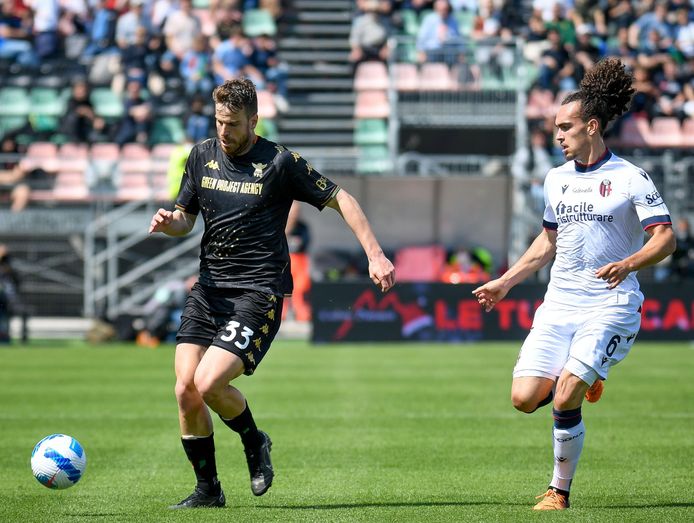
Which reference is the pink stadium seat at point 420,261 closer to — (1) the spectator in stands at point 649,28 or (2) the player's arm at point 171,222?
(1) the spectator in stands at point 649,28

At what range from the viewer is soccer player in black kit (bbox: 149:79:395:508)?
7.55 metres

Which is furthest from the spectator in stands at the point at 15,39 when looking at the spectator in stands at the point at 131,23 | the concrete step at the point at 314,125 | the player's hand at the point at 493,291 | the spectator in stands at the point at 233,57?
the player's hand at the point at 493,291

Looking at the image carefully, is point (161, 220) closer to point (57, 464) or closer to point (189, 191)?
point (189, 191)

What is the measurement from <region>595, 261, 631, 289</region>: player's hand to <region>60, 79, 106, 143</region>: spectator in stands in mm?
21580

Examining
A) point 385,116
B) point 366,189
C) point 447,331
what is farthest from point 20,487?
point 385,116

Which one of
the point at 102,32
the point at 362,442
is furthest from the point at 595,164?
the point at 102,32

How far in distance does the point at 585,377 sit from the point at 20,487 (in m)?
3.87

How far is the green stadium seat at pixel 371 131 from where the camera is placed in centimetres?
2791

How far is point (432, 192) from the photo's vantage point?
2450cm

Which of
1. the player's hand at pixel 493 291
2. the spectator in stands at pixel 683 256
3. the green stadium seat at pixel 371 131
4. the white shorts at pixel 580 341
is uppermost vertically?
the player's hand at pixel 493 291

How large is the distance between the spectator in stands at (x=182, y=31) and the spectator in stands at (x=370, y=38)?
150 inches

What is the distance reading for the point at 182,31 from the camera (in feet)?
97.7

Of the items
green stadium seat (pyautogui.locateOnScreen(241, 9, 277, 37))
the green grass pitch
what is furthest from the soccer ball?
green stadium seat (pyautogui.locateOnScreen(241, 9, 277, 37))

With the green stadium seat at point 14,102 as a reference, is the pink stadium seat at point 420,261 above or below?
below
